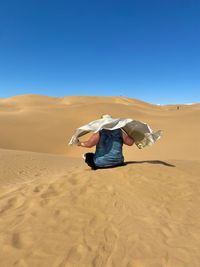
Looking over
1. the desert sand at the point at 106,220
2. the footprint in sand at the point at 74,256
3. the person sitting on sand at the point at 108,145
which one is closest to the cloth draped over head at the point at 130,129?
the person sitting on sand at the point at 108,145

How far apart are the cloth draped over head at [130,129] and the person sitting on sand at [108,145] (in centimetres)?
19

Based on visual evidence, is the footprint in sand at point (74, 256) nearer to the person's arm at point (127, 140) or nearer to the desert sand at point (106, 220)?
the desert sand at point (106, 220)

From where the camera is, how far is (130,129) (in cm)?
762

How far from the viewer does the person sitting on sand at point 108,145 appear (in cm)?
698

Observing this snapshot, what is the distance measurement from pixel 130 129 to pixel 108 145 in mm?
868

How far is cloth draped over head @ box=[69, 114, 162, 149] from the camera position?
7.07 metres

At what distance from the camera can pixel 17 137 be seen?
22000mm

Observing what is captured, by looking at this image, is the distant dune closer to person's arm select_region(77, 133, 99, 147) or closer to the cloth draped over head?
the cloth draped over head

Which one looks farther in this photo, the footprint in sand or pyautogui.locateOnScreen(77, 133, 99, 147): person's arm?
pyautogui.locateOnScreen(77, 133, 99, 147): person's arm

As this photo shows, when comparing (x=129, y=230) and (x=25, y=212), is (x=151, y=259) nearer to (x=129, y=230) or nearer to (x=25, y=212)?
(x=129, y=230)

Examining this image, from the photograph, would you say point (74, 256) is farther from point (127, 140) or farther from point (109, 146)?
point (127, 140)

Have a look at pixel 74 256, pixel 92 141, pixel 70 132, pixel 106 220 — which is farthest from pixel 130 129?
pixel 70 132

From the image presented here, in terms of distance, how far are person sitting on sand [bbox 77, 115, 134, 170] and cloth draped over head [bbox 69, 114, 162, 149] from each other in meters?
0.19

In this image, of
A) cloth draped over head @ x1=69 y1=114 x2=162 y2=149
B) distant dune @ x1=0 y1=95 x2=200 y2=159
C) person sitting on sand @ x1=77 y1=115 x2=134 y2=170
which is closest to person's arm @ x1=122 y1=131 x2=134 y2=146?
person sitting on sand @ x1=77 y1=115 x2=134 y2=170
